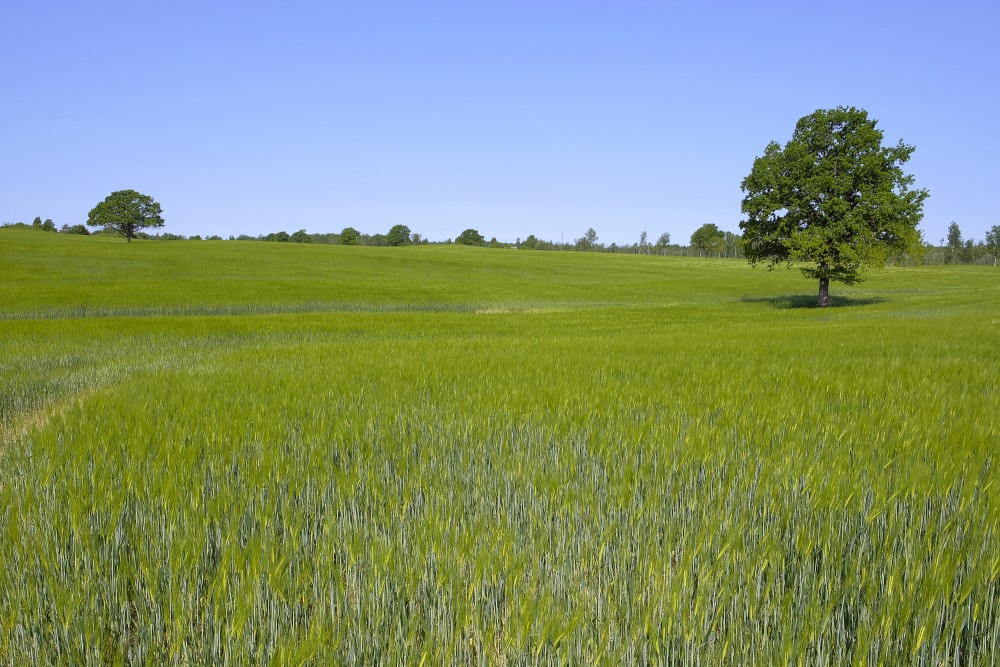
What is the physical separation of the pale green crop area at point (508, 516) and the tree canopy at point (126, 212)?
315ft

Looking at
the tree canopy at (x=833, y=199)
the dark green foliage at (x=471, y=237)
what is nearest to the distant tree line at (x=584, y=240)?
the dark green foliage at (x=471, y=237)

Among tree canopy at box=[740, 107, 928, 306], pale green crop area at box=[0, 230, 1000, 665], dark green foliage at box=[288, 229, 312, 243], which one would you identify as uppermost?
dark green foliage at box=[288, 229, 312, 243]

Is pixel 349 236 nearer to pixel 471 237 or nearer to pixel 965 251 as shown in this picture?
pixel 471 237

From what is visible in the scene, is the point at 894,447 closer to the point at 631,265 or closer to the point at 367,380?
the point at 367,380

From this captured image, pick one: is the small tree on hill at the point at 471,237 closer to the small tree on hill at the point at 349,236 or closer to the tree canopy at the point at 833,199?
the small tree on hill at the point at 349,236

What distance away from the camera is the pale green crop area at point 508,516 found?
232 cm

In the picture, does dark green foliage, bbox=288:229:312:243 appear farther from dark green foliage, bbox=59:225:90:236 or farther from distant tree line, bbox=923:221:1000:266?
distant tree line, bbox=923:221:1000:266

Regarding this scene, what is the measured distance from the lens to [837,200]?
99.9ft

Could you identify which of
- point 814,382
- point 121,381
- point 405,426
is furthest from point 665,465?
point 121,381

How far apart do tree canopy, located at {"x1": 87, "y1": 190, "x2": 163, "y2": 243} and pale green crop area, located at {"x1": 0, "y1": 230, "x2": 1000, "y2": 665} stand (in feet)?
315

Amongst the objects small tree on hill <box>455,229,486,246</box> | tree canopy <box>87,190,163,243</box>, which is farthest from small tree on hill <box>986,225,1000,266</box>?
tree canopy <box>87,190,163,243</box>

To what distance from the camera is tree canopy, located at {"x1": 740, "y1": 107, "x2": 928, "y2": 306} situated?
3022 cm

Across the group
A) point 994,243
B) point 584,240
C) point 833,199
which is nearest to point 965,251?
point 994,243

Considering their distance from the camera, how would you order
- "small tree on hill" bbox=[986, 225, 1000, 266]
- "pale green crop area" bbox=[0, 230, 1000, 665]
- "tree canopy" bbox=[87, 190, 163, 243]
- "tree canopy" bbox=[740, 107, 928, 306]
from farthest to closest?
"small tree on hill" bbox=[986, 225, 1000, 266] < "tree canopy" bbox=[87, 190, 163, 243] < "tree canopy" bbox=[740, 107, 928, 306] < "pale green crop area" bbox=[0, 230, 1000, 665]
